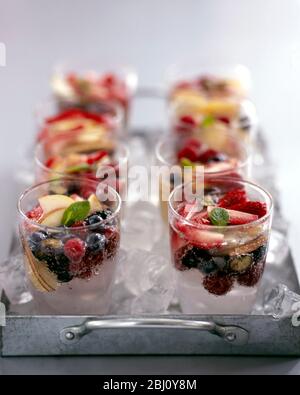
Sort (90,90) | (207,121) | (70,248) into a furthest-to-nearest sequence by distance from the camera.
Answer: (90,90)
(207,121)
(70,248)

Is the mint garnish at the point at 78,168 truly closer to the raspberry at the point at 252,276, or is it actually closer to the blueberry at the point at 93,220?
the blueberry at the point at 93,220

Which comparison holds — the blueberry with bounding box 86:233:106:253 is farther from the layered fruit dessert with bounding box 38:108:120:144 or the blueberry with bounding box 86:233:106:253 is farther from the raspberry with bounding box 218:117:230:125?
the raspberry with bounding box 218:117:230:125

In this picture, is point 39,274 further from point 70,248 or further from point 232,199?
point 232,199

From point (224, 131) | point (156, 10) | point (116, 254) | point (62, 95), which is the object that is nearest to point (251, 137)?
point (224, 131)

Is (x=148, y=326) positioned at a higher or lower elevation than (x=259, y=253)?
lower

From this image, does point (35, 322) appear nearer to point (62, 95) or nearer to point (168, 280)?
point (168, 280)

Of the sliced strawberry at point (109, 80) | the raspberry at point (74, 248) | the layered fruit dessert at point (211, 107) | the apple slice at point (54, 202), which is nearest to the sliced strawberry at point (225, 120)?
the layered fruit dessert at point (211, 107)

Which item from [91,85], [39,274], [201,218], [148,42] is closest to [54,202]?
[39,274]
